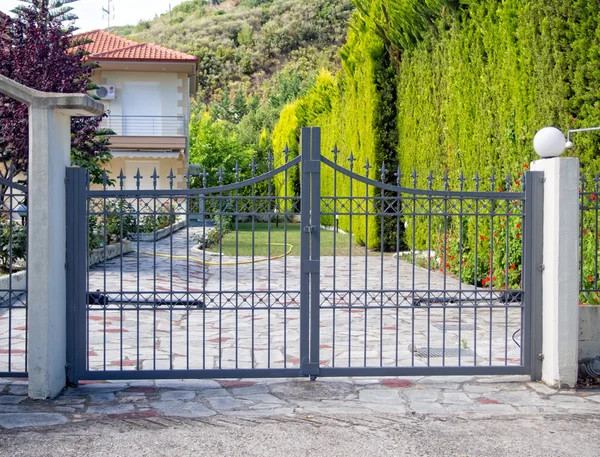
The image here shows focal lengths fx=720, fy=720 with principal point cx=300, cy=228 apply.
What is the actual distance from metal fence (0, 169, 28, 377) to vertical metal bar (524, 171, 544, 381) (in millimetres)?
4474

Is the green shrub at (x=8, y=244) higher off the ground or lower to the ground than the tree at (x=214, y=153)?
lower

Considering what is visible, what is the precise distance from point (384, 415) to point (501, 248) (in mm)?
6361

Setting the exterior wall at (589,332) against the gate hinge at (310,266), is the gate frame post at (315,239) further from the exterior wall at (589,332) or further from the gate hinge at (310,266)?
the exterior wall at (589,332)

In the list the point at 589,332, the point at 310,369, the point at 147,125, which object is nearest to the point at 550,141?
the point at 589,332

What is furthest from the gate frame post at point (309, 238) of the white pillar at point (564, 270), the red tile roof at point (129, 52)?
the red tile roof at point (129, 52)

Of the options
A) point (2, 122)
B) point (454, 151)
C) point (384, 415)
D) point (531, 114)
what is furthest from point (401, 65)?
point (384, 415)

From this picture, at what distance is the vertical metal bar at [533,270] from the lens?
660cm

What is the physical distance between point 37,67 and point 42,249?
32.3ft

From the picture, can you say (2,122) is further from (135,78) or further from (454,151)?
(135,78)

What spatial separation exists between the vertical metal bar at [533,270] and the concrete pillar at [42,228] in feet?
13.3

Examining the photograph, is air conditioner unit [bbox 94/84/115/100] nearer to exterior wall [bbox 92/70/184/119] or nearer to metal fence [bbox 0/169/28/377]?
exterior wall [bbox 92/70/184/119]

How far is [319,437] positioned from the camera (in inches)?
202

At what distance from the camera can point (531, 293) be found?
6.61m

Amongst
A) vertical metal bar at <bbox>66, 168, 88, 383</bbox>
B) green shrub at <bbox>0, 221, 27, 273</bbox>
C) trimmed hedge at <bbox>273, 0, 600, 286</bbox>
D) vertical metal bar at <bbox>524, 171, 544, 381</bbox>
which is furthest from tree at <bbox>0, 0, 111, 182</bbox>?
vertical metal bar at <bbox>524, 171, 544, 381</bbox>
